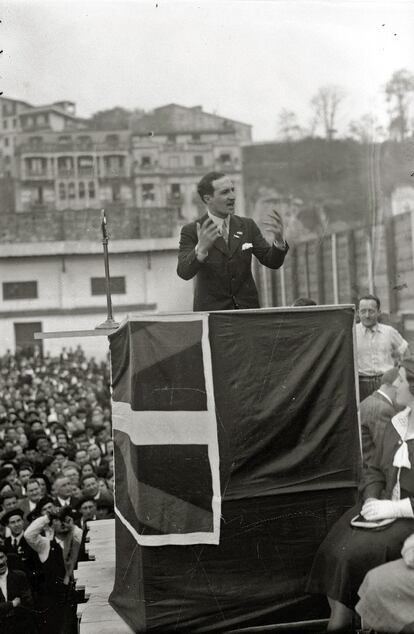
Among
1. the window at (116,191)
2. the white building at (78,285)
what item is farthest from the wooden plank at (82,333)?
the window at (116,191)

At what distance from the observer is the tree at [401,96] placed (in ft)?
136

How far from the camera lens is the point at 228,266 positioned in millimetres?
5309

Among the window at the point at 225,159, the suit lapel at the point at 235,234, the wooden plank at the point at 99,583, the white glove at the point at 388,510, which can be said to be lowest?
the wooden plank at the point at 99,583

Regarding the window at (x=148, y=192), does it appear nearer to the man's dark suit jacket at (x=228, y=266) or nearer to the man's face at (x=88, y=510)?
the man's face at (x=88, y=510)

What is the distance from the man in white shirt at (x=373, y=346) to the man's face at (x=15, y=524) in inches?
134

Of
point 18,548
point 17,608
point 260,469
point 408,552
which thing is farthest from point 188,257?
point 18,548

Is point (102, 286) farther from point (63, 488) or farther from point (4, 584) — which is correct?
point (4, 584)

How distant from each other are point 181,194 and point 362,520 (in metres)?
48.1

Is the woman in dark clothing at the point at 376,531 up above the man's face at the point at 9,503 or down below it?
above

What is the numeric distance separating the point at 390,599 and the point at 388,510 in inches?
17.0

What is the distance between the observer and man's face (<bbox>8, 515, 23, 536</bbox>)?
26.4 ft

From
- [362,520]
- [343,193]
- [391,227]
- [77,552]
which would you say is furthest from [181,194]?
[362,520]

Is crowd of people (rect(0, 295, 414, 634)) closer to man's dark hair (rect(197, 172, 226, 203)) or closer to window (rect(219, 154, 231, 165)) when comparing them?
man's dark hair (rect(197, 172, 226, 203))

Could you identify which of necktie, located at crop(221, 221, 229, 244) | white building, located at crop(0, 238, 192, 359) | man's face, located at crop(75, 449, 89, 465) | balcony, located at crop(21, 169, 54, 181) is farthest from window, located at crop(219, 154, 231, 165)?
necktie, located at crop(221, 221, 229, 244)
